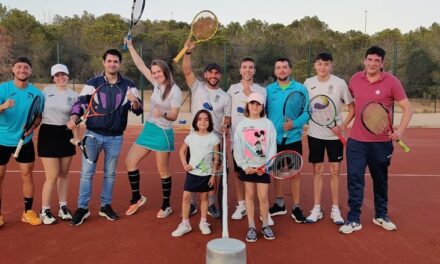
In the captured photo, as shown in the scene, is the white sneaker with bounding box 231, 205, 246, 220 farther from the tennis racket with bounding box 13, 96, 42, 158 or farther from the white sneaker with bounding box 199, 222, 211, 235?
the tennis racket with bounding box 13, 96, 42, 158

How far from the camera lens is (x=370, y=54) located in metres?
4.68

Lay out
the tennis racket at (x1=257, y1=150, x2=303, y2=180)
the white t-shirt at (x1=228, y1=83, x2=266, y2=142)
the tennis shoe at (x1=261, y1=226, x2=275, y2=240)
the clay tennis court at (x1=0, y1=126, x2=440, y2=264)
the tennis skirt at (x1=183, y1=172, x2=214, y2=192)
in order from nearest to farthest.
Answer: the clay tennis court at (x1=0, y1=126, x2=440, y2=264), the tennis racket at (x1=257, y1=150, x2=303, y2=180), the tennis shoe at (x1=261, y1=226, x2=275, y2=240), the tennis skirt at (x1=183, y1=172, x2=214, y2=192), the white t-shirt at (x1=228, y1=83, x2=266, y2=142)

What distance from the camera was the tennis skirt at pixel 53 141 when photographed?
4.84 meters

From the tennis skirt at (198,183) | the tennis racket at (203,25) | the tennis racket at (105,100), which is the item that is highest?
the tennis racket at (203,25)

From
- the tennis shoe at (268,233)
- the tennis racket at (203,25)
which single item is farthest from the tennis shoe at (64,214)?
the tennis racket at (203,25)

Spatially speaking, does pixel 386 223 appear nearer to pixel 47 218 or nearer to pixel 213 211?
pixel 213 211

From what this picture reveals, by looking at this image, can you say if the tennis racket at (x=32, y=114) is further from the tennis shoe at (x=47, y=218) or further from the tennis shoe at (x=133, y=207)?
the tennis shoe at (x=133, y=207)

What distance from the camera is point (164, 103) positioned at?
5.05m

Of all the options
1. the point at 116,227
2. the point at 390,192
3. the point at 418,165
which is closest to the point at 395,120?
the point at 418,165

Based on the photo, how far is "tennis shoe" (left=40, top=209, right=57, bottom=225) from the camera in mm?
4934

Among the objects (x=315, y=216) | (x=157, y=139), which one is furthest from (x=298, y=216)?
(x=157, y=139)

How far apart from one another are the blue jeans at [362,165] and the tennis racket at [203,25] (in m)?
2.22

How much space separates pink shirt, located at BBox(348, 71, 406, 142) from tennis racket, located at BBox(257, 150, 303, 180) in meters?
0.85

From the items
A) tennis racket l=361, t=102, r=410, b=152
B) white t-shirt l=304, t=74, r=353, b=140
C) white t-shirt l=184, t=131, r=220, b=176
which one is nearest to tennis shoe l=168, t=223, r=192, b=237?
white t-shirt l=184, t=131, r=220, b=176
